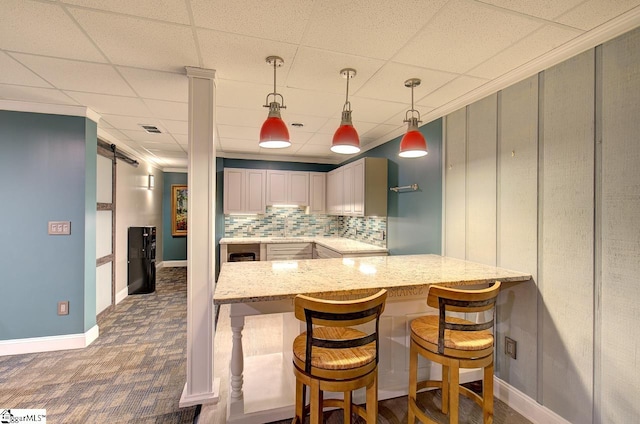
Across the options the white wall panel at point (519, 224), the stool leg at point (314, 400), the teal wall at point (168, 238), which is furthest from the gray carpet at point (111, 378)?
the teal wall at point (168, 238)

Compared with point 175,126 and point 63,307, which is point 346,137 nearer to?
point 175,126

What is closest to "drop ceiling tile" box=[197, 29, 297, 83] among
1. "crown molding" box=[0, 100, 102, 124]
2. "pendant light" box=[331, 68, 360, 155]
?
"pendant light" box=[331, 68, 360, 155]

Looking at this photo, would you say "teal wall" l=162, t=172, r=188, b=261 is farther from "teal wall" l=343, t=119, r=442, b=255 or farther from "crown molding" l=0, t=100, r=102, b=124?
"teal wall" l=343, t=119, r=442, b=255

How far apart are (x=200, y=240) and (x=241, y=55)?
49.7 inches

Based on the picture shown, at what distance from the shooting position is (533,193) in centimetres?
193

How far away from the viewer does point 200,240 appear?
6.55ft

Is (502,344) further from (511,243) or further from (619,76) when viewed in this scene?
(619,76)

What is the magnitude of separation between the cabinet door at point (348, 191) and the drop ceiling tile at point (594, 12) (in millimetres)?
2831

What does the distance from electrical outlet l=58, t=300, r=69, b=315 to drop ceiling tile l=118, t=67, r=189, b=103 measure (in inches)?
86.1

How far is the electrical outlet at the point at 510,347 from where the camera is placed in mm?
2043

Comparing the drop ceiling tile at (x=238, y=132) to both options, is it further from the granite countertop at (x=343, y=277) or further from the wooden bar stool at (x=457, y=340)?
the wooden bar stool at (x=457, y=340)

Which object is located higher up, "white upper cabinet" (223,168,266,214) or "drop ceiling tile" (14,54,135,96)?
"drop ceiling tile" (14,54,135,96)

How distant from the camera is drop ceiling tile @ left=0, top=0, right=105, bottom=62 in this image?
1405 mm

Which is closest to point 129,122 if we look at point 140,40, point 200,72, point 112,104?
point 112,104
